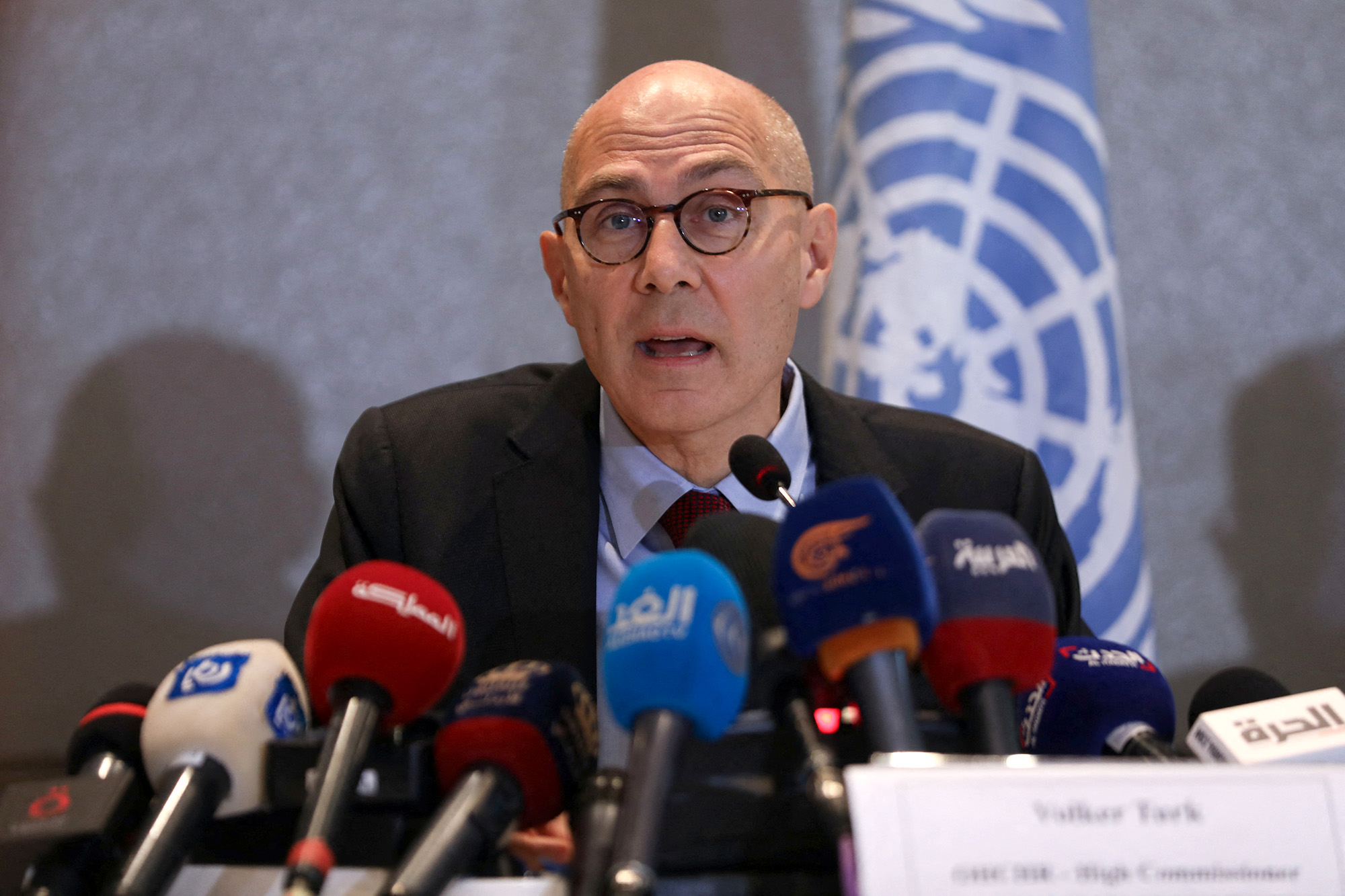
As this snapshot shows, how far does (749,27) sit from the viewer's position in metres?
3.05

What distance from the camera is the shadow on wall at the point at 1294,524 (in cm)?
294

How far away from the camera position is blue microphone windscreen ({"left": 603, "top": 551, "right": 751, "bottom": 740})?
2.05 ft

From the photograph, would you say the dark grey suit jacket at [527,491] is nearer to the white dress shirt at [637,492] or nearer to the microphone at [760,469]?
the white dress shirt at [637,492]

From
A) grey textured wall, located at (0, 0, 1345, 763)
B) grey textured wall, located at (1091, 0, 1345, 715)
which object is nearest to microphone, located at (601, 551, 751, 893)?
grey textured wall, located at (0, 0, 1345, 763)

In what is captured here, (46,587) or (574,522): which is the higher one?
(574,522)

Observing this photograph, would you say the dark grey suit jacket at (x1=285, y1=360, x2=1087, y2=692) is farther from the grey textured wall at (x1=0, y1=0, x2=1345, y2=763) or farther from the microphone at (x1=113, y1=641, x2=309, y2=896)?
the grey textured wall at (x1=0, y1=0, x2=1345, y2=763)

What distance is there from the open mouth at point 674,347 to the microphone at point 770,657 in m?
0.61

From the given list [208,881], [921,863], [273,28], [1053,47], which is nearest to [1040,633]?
[921,863]

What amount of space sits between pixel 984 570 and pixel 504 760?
1.20 feet

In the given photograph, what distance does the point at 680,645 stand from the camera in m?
0.63

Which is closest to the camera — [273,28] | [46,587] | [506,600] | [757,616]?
[757,616]

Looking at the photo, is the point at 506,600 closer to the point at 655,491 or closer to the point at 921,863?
the point at 655,491

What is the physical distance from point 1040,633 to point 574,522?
0.95m

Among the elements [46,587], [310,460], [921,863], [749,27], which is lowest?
[46,587]
